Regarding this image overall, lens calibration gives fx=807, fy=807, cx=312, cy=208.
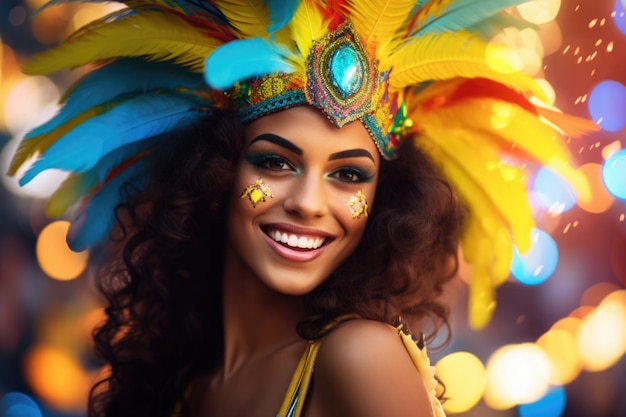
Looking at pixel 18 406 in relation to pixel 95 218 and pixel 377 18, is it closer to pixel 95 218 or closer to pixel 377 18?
pixel 95 218

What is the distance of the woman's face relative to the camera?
6.17 ft

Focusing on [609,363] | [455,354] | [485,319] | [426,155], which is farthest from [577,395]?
[426,155]

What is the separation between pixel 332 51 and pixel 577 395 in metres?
3.48

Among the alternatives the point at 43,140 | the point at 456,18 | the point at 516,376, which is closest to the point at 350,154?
the point at 456,18

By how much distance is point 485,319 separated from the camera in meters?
2.34

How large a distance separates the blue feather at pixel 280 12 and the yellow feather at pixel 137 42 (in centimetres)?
25

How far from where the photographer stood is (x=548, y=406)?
4.69 metres

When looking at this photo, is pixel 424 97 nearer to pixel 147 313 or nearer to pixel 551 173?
pixel 551 173

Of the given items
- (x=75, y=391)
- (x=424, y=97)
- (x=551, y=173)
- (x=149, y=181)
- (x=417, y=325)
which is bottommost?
(x=75, y=391)

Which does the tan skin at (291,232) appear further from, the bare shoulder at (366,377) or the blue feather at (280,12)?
the blue feather at (280,12)

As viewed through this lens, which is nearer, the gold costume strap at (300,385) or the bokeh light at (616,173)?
the gold costume strap at (300,385)

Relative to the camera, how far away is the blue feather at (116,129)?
6.72 feet

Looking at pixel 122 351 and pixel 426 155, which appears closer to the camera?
pixel 426 155

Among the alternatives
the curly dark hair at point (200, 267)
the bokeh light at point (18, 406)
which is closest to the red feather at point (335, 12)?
the curly dark hair at point (200, 267)
